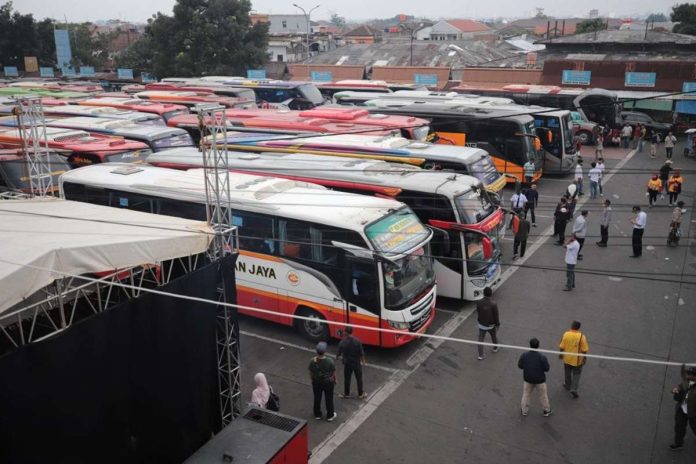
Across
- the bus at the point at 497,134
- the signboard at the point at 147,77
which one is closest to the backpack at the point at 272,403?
the bus at the point at 497,134

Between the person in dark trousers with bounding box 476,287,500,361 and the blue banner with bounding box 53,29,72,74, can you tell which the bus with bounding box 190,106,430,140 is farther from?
the blue banner with bounding box 53,29,72,74

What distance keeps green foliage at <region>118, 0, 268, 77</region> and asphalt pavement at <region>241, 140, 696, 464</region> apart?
35308 mm

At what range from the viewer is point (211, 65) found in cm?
4431

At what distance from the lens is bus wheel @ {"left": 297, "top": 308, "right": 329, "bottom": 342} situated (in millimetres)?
10547

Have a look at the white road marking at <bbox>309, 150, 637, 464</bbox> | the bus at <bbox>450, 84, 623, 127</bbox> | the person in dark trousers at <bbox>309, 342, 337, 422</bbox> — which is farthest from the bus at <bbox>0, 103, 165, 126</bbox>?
the bus at <bbox>450, 84, 623, 127</bbox>

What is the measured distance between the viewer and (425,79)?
3966cm

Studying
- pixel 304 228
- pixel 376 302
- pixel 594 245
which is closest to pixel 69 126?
pixel 304 228

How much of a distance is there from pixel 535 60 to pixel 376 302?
115 ft

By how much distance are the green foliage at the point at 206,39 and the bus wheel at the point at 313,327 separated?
3627 centimetres

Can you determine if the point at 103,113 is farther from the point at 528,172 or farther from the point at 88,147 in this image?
the point at 528,172

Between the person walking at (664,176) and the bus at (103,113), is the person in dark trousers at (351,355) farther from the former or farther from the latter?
the bus at (103,113)

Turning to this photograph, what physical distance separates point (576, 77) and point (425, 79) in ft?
30.0

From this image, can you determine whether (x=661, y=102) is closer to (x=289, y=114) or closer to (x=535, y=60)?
(x=535, y=60)

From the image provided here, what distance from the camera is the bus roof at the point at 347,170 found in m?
12.1
